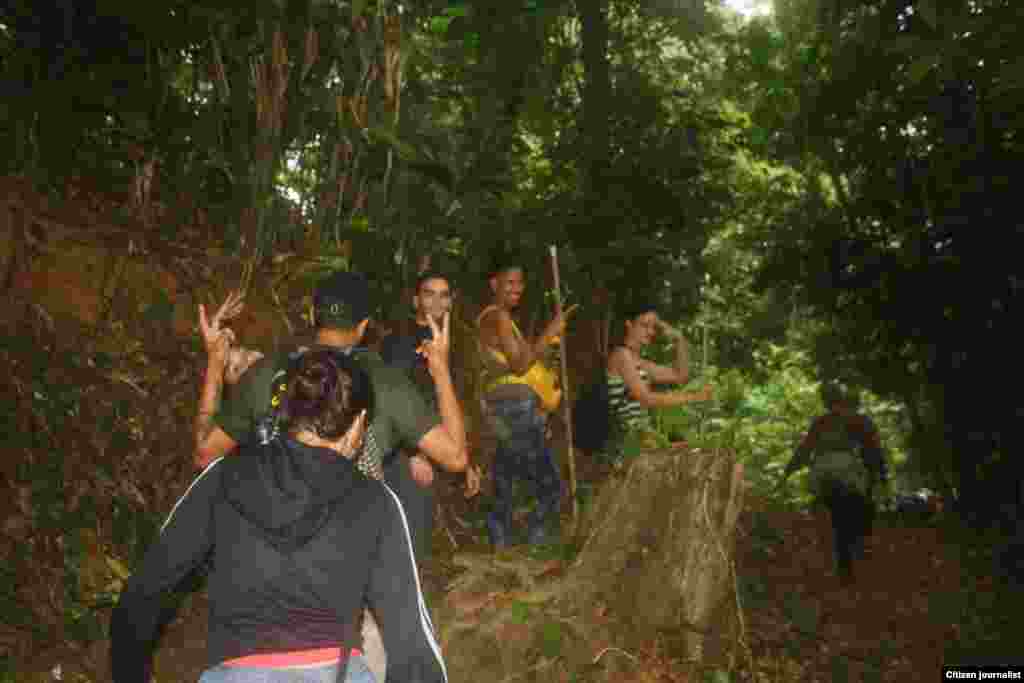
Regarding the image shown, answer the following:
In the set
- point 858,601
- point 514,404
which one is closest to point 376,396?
point 514,404

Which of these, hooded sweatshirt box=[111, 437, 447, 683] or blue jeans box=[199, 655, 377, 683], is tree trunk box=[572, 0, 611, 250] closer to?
hooded sweatshirt box=[111, 437, 447, 683]

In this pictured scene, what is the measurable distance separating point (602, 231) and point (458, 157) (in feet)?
11.4

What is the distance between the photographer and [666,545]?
6.66 meters

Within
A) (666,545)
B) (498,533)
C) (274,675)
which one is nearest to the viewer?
(274,675)

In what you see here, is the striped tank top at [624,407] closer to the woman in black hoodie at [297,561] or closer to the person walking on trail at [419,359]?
the person walking on trail at [419,359]

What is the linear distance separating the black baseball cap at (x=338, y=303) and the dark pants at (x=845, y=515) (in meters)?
6.39

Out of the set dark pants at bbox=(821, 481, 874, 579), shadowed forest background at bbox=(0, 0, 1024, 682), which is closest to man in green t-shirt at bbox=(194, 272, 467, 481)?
shadowed forest background at bbox=(0, 0, 1024, 682)

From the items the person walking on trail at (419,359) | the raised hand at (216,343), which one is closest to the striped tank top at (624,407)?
the person walking on trail at (419,359)

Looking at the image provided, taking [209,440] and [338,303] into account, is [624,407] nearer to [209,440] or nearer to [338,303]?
[338,303]

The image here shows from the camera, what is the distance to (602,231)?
1248cm

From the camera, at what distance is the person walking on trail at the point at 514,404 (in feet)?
23.0

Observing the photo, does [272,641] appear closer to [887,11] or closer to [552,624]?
[552,624]

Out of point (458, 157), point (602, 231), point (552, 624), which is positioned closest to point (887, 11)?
point (602, 231)

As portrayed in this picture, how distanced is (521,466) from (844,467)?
11.7 feet
